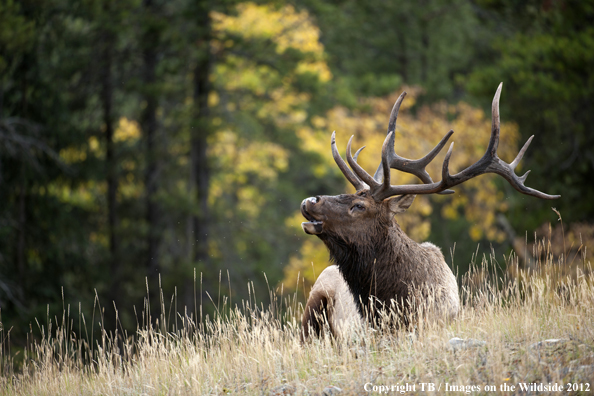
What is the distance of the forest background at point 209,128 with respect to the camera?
13.5 m

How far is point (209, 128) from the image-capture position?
15.7m

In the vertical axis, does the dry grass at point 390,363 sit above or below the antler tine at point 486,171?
below

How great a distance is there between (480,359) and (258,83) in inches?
630

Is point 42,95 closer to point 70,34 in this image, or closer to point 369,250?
point 70,34

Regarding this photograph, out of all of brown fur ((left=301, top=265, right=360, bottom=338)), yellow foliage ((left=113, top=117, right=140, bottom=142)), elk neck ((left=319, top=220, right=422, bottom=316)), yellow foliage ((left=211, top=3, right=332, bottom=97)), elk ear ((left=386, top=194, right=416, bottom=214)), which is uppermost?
yellow foliage ((left=211, top=3, right=332, bottom=97))

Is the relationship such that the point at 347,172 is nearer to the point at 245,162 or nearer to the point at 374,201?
the point at 374,201

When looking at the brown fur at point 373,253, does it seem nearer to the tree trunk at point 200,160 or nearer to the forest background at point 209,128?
the forest background at point 209,128

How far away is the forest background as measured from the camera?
13.5 metres

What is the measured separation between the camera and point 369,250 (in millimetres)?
6125

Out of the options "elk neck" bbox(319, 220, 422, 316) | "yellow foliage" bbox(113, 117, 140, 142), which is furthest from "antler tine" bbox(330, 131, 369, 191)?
"yellow foliage" bbox(113, 117, 140, 142)

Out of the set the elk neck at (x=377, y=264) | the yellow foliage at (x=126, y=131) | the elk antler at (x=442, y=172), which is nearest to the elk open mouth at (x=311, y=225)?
the elk neck at (x=377, y=264)

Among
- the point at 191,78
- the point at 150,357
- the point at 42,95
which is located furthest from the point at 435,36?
the point at 150,357

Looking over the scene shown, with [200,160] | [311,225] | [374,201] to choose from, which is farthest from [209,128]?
[311,225]

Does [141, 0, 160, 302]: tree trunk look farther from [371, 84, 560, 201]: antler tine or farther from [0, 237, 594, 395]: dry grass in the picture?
[371, 84, 560, 201]: antler tine
